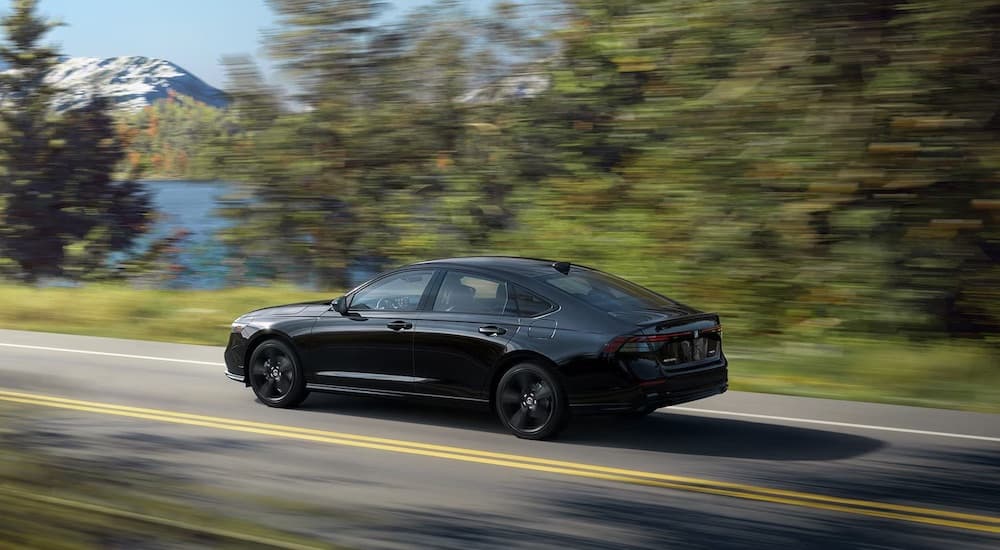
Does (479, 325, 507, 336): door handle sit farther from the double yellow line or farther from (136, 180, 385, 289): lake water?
(136, 180, 385, 289): lake water

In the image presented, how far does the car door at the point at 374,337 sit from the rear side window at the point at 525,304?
900 mm

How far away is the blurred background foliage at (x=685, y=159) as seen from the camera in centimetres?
1408

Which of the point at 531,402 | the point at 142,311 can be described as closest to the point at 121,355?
the point at 142,311

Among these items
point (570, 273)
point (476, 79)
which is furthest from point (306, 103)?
point (570, 273)

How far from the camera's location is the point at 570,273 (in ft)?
32.0

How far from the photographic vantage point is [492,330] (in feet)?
30.2

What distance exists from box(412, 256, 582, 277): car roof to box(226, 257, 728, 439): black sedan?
1cm

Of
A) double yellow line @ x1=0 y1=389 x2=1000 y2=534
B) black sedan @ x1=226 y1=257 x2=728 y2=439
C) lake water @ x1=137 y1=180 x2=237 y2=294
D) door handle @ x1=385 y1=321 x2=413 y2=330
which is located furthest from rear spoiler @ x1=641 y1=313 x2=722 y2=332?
lake water @ x1=137 y1=180 x2=237 y2=294

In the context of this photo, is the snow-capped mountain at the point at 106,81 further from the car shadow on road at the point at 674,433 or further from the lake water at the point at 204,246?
the car shadow on road at the point at 674,433

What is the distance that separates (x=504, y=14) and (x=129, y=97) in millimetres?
26737

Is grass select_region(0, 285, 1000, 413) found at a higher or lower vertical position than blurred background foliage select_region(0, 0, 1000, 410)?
lower

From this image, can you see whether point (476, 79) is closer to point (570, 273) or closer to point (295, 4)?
point (295, 4)

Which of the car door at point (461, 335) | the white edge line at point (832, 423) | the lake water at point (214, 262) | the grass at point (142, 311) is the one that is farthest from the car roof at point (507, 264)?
the lake water at point (214, 262)

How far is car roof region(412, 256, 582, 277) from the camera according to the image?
376 inches
